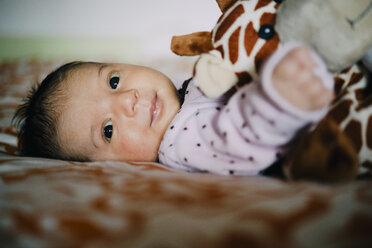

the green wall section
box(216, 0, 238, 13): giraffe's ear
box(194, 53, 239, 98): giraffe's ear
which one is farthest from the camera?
the green wall section

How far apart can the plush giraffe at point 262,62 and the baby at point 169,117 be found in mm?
53

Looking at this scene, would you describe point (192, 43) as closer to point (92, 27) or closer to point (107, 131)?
point (107, 131)

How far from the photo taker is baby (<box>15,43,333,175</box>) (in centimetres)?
45

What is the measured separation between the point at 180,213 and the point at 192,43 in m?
0.44

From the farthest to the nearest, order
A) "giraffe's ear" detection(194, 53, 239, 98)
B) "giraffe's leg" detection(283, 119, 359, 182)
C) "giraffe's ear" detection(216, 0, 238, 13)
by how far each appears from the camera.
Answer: "giraffe's ear" detection(216, 0, 238, 13) < "giraffe's ear" detection(194, 53, 239, 98) < "giraffe's leg" detection(283, 119, 359, 182)

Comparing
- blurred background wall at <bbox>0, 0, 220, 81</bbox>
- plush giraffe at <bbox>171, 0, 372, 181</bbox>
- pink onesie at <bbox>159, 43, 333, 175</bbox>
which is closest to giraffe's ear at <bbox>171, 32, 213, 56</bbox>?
plush giraffe at <bbox>171, 0, 372, 181</bbox>

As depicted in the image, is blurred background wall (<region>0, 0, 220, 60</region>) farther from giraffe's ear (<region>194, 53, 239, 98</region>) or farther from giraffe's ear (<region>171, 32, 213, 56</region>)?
giraffe's ear (<region>194, 53, 239, 98</region>)

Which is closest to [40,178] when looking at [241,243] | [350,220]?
[241,243]

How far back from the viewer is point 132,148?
821 millimetres

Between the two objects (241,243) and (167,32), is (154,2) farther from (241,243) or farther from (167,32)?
(241,243)

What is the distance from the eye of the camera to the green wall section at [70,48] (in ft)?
9.85

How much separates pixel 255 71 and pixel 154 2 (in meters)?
2.61

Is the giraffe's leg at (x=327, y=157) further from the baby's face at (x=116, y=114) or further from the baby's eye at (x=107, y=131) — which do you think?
the baby's eye at (x=107, y=131)

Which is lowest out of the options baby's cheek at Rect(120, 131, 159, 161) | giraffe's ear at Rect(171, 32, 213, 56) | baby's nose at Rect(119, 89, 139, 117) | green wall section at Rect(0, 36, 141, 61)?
baby's cheek at Rect(120, 131, 159, 161)
